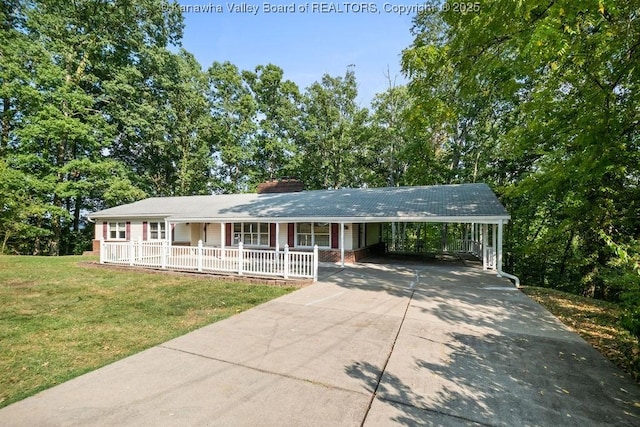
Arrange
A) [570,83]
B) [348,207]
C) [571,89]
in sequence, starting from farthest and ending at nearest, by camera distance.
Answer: [348,207]
[571,89]
[570,83]

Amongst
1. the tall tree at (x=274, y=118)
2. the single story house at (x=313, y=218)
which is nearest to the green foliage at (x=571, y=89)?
the single story house at (x=313, y=218)

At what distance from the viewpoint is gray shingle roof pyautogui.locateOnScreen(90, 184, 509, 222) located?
11773 mm

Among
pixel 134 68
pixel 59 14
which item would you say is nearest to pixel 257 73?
pixel 134 68

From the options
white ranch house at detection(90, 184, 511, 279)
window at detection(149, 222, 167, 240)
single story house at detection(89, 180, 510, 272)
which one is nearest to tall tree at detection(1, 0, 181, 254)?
single story house at detection(89, 180, 510, 272)

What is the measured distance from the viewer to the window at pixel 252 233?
16078 mm

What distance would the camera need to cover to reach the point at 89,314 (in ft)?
20.9

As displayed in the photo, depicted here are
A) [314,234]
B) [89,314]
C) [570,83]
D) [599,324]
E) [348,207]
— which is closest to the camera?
[599,324]

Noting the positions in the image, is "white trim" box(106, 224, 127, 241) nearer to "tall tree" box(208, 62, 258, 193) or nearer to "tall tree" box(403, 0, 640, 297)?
"tall tree" box(208, 62, 258, 193)

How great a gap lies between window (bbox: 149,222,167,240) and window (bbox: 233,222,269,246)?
4.88 m

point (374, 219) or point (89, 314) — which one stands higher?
point (374, 219)

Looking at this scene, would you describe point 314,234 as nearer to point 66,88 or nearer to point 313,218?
point 313,218

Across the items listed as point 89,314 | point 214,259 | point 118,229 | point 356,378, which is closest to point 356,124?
point 118,229

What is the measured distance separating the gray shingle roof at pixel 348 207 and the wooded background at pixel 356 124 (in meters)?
1.67

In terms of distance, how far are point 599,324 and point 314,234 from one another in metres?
10.8
